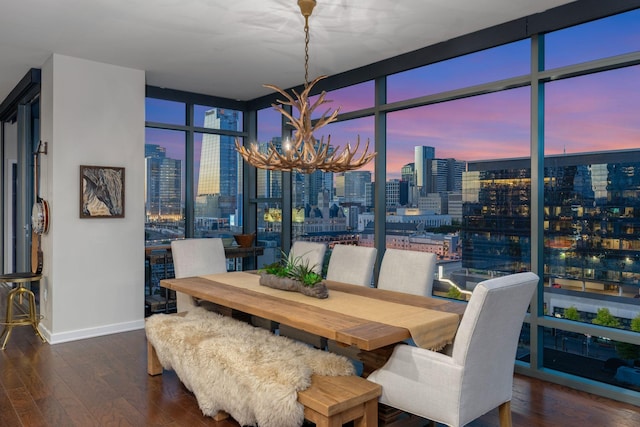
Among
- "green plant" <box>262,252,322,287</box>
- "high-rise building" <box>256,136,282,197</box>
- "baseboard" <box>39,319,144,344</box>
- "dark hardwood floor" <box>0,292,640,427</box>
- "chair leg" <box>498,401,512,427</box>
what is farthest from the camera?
"high-rise building" <box>256,136,282,197</box>

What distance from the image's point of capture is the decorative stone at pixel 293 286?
3.21 metres

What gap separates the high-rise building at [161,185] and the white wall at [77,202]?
680mm

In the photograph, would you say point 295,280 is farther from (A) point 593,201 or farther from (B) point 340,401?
(A) point 593,201

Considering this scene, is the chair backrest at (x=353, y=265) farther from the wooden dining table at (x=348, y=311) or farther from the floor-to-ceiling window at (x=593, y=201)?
the floor-to-ceiling window at (x=593, y=201)

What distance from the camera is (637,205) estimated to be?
3.38 metres

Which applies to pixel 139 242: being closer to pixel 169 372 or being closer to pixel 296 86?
pixel 169 372

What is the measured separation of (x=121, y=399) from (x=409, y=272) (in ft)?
7.36

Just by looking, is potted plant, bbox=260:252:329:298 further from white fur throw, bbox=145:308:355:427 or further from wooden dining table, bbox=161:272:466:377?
white fur throw, bbox=145:308:355:427

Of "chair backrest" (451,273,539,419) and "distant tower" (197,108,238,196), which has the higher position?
"distant tower" (197,108,238,196)

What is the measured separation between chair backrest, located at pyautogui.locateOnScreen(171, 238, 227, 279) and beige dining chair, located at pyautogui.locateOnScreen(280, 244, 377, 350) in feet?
3.87

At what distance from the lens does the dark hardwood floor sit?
9.70 ft

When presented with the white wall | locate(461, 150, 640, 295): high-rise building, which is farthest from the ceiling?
locate(461, 150, 640, 295): high-rise building

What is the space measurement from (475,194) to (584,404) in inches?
73.8

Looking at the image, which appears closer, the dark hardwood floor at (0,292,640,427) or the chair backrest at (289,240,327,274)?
the dark hardwood floor at (0,292,640,427)
